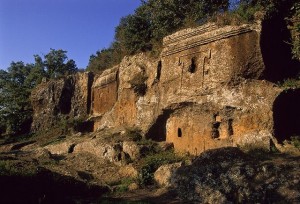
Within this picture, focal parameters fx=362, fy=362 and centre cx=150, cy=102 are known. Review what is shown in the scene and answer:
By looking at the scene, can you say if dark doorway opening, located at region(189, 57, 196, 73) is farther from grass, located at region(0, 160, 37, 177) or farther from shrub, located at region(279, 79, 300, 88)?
grass, located at region(0, 160, 37, 177)

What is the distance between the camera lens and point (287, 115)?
12336 mm

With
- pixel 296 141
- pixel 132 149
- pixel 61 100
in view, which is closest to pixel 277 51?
pixel 296 141

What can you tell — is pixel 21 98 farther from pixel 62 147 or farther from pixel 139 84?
pixel 139 84

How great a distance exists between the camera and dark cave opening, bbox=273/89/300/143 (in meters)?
11.7

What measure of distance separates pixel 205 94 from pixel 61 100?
1125cm

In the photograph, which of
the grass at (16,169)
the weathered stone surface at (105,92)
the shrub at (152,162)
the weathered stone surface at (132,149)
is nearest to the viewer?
the grass at (16,169)

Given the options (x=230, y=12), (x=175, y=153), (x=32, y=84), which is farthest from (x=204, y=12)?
(x=32, y=84)

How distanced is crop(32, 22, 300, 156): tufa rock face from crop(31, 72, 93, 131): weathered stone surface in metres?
3.48

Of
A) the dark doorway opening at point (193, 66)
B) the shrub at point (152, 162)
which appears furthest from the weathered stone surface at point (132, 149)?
the dark doorway opening at point (193, 66)

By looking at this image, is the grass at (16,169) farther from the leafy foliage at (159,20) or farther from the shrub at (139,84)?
the leafy foliage at (159,20)

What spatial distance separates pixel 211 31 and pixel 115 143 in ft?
19.3

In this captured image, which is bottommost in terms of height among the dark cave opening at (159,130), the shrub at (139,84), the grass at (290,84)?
the dark cave opening at (159,130)

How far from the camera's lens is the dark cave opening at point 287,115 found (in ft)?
38.5

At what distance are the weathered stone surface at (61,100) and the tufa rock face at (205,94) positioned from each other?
3.48 metres
